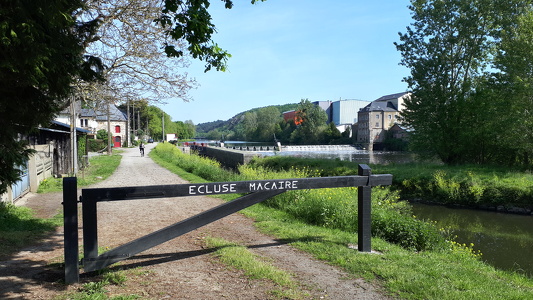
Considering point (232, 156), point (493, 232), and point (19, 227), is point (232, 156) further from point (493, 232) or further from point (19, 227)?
point (19, 227)

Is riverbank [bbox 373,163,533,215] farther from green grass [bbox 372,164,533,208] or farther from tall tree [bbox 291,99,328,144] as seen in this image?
tall tree [bbox 291,99,328,144]

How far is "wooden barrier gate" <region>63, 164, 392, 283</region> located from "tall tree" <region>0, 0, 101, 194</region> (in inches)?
44.9

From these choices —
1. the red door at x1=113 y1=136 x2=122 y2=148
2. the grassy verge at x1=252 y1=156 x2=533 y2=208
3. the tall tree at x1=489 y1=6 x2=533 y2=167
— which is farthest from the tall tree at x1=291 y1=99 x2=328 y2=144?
the grassy verge at x1=252 y1=156 x2=533 y2=208

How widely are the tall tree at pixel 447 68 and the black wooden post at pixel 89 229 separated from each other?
99.3ft

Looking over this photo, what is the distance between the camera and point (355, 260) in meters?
5.14

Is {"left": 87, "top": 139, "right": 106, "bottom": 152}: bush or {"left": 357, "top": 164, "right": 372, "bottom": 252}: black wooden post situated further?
{"left": 87, "top": 139, "right": 106, "bottom": 152}: bush

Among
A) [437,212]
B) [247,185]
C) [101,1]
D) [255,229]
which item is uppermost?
[101,1]

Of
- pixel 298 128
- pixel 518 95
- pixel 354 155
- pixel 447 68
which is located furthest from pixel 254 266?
pixel 298 128

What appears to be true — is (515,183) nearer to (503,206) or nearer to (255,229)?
(503,206)

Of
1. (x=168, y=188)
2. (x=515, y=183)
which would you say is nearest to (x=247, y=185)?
(x=168, y=188)

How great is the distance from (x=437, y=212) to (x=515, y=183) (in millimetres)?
5050

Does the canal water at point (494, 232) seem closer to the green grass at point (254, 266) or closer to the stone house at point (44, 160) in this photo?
the green grass at point (254, 266)

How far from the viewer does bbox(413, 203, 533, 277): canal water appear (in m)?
10.7

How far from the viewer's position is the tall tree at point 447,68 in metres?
30.4
